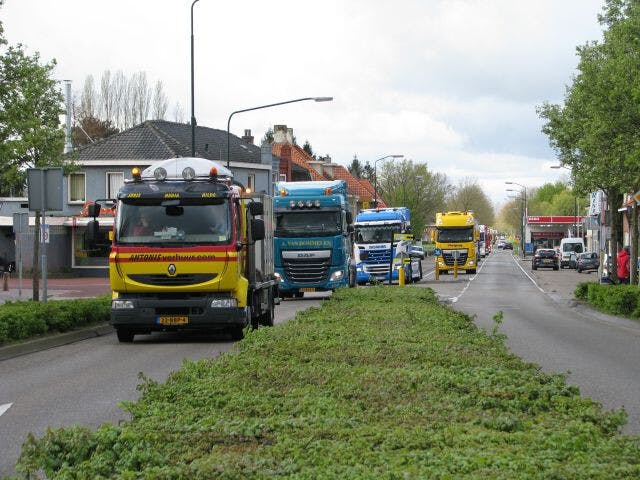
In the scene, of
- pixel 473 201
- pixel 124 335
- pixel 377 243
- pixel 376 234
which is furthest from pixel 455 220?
pixel 473 201

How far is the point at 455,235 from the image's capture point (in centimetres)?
6353

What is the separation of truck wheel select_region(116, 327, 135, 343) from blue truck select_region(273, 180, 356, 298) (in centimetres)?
1376

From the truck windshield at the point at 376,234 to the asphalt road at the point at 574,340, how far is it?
19.7ft

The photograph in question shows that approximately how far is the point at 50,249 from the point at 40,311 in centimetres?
4182

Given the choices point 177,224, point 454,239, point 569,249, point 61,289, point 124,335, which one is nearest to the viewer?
point 177,224

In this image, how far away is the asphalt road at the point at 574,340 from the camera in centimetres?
1268

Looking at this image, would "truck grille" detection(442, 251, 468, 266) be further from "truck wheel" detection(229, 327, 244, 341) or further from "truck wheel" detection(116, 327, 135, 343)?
"truck wheel" detection(116, 327, 135, 343)

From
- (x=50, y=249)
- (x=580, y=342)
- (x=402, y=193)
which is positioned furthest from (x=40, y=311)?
(x=402, y=193)

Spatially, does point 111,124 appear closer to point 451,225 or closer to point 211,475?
point 451,225

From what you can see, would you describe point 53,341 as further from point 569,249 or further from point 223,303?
point 569,249

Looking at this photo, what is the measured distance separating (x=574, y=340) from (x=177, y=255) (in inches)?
303

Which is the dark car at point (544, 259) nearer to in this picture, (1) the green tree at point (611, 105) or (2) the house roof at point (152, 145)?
(2) the house roof at point (152, 145)

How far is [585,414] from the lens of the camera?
6.04m

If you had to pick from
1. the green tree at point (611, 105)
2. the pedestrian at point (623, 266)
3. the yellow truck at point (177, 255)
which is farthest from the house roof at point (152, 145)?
the yellow truck at point (177, 255)
